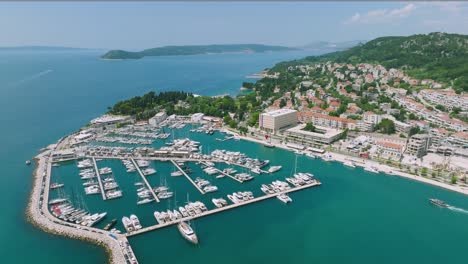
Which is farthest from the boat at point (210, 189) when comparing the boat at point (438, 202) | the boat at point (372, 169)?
the boat at point (438, 202)

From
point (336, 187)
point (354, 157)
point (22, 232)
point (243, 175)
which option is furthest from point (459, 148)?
point (22, 232)

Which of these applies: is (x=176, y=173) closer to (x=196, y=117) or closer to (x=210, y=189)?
(x=210, y=189)

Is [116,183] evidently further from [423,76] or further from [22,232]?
[423,76]

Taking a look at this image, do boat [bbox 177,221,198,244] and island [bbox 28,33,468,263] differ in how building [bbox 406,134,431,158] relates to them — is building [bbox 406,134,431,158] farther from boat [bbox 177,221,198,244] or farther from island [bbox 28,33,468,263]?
boat [bbox 177,221,198,244]

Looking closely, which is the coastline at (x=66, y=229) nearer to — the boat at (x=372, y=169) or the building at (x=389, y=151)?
the boat at (x=372, y=169)

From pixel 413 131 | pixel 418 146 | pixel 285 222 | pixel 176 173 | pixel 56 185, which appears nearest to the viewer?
pixel 285 222

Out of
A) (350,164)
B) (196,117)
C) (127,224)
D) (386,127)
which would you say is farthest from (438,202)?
(196,117)

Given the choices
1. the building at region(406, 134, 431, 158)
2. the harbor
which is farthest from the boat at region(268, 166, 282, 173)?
the building at region(406, 134, 431, 158)
